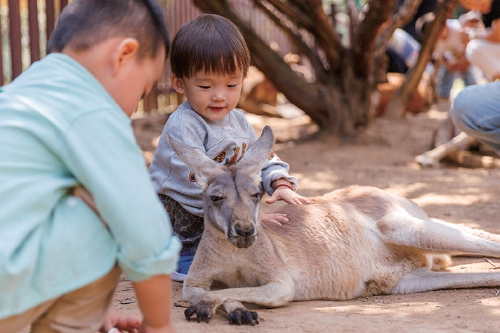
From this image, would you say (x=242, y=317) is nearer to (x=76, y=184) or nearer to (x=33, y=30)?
(x=76, y=184)

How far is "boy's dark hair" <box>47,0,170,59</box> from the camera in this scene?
1.72m

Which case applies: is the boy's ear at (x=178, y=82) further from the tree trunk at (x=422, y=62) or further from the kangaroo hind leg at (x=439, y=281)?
the tree trunk at (x=422, y=62)

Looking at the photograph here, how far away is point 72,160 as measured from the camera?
1563 millimetres

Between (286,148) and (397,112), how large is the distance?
1961 millimetres

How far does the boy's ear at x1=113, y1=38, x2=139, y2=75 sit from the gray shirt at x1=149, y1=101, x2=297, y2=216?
143 centimetres

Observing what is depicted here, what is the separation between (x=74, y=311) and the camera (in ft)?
5.72

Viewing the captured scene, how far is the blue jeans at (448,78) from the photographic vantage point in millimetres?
10266

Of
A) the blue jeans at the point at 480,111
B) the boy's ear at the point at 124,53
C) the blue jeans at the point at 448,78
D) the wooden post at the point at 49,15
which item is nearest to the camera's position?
the boy's ear at the point at 124,53

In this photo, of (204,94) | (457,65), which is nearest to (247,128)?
(204,94)

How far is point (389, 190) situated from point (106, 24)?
13.0 ft

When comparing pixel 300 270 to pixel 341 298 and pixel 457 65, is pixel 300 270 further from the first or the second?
pixel 457 65

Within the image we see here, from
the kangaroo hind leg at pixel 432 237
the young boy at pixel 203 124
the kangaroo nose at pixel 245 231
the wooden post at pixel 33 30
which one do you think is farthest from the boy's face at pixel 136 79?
the wooden post at pixel 33 30

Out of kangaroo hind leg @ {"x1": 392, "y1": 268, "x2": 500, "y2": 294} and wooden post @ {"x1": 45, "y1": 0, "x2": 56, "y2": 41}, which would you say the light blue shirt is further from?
wooden post @ {"x1": 45, "y1": 0, "x2": 56, "y2": 41}

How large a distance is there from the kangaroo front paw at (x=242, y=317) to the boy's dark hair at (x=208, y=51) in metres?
1.16
